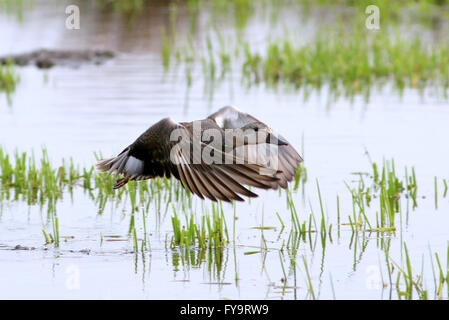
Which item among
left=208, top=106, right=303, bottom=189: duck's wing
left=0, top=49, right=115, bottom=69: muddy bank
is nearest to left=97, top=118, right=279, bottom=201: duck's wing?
left=208, top=106, right=303, bottom=189: duck's wing

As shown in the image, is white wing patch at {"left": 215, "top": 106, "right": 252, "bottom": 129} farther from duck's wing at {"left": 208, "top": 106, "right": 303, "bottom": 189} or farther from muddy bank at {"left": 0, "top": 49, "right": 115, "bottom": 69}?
muddy bank at {"left": 0, "top": 49, "right": 115, "bottom": 69}

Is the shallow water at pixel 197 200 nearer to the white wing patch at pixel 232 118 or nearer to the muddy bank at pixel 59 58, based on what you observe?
the muddy bank at pixel 59 58

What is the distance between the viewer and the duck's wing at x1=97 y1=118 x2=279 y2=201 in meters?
5.25

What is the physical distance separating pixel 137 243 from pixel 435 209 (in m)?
2.66

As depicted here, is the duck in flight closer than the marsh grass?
Yes

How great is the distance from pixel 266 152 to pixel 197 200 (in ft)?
4.62

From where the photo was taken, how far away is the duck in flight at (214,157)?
17.4 ft

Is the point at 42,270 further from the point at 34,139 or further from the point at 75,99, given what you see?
the point at 75,99

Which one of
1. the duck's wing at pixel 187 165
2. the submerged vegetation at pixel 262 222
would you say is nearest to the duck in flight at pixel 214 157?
the duck's wing at pixel 187 165

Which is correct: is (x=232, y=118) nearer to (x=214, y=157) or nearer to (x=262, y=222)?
(x=262, y=222)

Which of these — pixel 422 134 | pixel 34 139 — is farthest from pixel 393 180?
pixel 34 139

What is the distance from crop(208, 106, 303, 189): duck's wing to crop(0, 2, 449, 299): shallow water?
0.56 metres

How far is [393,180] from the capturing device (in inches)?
313

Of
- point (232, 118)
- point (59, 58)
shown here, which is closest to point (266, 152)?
point (232, 118)
